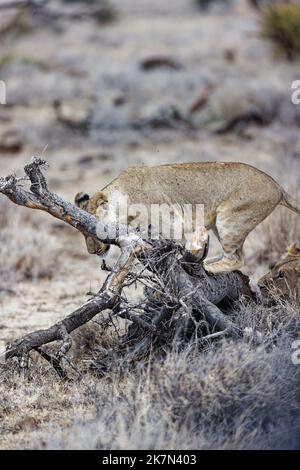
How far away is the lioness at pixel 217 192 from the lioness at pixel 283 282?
23.4 inches

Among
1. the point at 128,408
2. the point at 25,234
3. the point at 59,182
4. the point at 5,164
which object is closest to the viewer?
the point at 128,408

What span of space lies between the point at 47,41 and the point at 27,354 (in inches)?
1099

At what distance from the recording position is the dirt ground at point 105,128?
8.05m

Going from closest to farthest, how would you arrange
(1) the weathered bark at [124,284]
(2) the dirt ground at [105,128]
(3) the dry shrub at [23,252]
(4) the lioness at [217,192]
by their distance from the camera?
1. (1) the weathered bark at [124,284]
2. (4) the lioness at [217,192]
3. (2) the dirt ground at [105,128]
4. (3) the dry shrub at [23,252]

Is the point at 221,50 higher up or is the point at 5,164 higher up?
the point at 221,50

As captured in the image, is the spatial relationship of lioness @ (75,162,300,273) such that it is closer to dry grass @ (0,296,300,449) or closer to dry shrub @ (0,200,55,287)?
dry grass @ (0,296,300,449)

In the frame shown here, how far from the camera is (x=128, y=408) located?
480 centimetres

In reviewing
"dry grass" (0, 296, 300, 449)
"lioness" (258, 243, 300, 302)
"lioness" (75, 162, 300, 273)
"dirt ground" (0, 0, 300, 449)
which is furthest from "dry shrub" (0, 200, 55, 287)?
"dry grass" (0, 296, 300, 449)

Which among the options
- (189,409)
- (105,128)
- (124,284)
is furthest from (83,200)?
(105,128)

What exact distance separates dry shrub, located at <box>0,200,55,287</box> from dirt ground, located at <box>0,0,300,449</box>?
5 cm

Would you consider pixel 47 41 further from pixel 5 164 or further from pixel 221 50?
pixel 5 164

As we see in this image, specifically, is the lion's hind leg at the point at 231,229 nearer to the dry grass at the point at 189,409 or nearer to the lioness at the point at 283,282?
the lioness at the point at 283,282

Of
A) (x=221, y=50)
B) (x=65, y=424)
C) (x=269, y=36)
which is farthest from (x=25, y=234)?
(x=221, y=50)

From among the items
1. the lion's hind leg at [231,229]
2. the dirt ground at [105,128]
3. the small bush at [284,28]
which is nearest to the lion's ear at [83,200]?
the dirt ground at [105,128]
